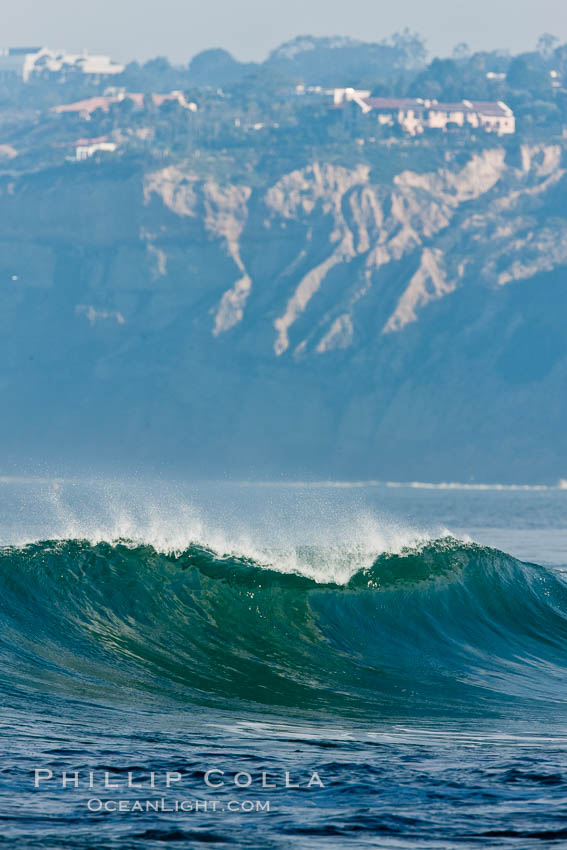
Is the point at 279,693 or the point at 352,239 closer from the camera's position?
the point at 279,693

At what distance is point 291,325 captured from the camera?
573 ft

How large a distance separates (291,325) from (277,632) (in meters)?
152

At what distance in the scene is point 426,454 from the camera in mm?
170125

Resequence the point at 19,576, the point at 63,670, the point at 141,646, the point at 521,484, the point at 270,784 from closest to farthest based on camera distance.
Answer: the point at 270,784, the point at 63,670, the point at 141,646, the point at 19,576, the point at 521,484

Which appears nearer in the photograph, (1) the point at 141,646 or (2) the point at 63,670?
(2) the point at 63,670

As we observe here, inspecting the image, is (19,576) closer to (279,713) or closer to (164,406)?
(279,713)

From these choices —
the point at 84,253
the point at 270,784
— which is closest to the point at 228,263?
the point at 84,253

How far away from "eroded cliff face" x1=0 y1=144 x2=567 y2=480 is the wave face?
463ft

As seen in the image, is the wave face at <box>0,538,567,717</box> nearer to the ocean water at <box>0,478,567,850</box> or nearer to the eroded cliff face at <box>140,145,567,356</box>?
the ocean water at <box>0,478,567,850</box>

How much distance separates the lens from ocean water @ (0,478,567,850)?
1278 cm

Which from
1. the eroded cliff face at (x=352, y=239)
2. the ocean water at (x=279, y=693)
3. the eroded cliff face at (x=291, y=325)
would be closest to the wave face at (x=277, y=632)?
the ocean water at (x=279, y=693)

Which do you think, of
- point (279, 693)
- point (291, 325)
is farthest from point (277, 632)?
point (291, 325)

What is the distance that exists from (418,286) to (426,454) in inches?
888

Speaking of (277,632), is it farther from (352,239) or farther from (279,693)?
(352,239)
